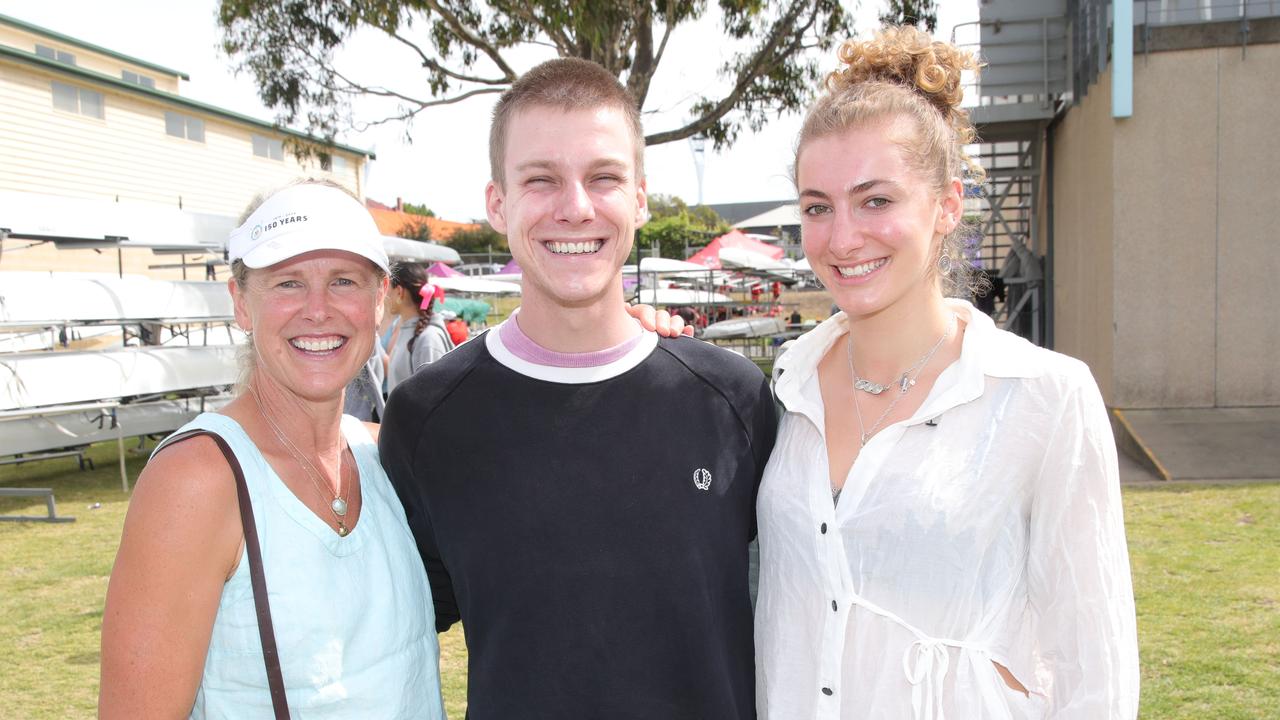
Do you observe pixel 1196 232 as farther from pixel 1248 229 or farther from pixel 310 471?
pixel 310 471

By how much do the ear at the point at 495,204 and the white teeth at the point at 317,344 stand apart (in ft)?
1.65

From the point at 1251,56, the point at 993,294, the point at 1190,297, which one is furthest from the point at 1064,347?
the point at 1251,56

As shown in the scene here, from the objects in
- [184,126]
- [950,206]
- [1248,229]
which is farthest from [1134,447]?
[184,126]

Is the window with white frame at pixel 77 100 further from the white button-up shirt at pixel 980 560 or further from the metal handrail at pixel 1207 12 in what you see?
the white button-up shirt at pixel 980 560

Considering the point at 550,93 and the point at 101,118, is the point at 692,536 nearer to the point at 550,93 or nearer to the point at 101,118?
the point at 550,93

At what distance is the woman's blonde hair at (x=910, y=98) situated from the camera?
81.5 inches

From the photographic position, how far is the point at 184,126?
81.9ft

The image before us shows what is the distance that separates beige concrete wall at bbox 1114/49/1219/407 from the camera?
1039 cm

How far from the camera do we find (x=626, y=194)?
2.24m

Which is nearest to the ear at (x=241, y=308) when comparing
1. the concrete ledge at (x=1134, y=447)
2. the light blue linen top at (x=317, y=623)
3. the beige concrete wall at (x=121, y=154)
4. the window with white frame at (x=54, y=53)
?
the light blue linen top at (x=317, y=623)

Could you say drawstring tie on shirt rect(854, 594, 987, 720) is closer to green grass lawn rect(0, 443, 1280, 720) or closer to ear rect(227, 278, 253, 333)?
ear rect(227, 278, 253, 333)

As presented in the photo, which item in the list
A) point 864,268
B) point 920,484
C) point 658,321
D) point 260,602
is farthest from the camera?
point 658,321

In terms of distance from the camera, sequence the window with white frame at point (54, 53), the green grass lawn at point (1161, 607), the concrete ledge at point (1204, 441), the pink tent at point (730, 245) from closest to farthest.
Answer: the green grass lawn at point (1161, 607) < the concrete ledge at point (1204, 441) < the pink tent at point (730, 245) < the window with white frame at point (54, 53)

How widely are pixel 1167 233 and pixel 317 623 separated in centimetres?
1117
